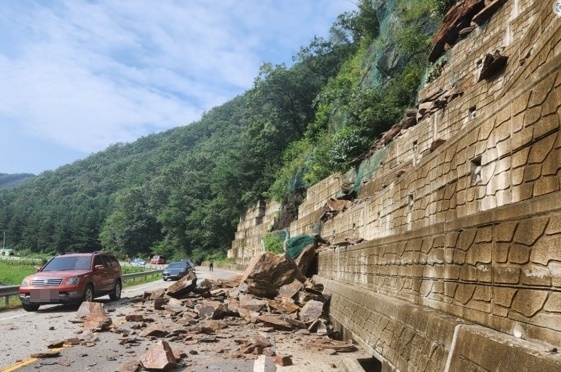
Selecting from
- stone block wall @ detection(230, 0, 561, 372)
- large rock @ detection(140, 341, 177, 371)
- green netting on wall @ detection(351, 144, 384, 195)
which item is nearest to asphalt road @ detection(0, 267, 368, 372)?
large rock @ detection(140, 341, 177, 371)

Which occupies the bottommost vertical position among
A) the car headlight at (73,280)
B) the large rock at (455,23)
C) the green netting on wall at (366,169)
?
the car headlight at (73,280)

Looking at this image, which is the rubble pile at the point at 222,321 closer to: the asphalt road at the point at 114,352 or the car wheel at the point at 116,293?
the asphalt road at the point at 114,352

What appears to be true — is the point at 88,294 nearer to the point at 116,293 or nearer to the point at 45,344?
the point at 116,293

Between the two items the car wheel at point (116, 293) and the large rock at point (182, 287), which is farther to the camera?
the car wheel at point (116, 293)

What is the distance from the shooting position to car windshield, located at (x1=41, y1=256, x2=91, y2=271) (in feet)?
53.4

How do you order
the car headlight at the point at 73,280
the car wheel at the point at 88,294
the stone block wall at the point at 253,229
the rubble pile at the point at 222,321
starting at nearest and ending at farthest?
the rubble pile at the point at 222,321, the car headlight at the point at 73,280, the car wheel at the point at 88,294, the stone block wall at the point at 253,229

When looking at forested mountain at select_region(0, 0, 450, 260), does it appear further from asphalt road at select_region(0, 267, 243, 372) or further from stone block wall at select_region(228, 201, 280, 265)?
asphalt road at select_region(0, 267, 243, 372)

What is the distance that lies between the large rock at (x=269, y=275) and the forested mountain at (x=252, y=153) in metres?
10.8

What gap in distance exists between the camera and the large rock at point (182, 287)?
17156mm

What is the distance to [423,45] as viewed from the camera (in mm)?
25891

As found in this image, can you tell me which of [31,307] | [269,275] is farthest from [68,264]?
[269,275]

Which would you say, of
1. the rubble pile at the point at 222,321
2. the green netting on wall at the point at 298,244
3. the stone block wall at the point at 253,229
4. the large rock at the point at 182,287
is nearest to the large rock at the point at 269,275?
the rubble pile at the point at 222,321

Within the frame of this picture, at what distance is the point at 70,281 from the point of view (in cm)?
1512

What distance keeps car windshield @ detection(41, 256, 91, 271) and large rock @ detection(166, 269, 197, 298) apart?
2853mm
